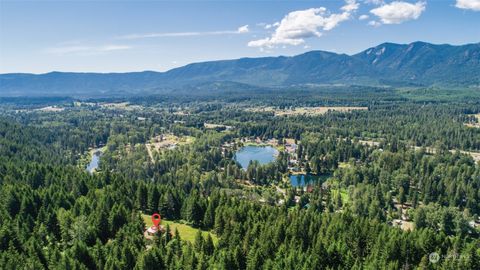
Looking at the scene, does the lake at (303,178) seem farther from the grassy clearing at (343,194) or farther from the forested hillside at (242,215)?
the grassy clearing at (343,194)

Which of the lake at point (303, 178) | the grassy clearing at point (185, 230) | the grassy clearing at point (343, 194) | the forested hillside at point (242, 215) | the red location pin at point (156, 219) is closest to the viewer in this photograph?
the forested hillside at point (242, 215)

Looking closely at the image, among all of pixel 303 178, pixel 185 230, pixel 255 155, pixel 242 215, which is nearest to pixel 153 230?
pixel 185 230

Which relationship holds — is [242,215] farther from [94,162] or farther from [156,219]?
A: [94,162]

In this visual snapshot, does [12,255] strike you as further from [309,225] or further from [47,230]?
[309,225]

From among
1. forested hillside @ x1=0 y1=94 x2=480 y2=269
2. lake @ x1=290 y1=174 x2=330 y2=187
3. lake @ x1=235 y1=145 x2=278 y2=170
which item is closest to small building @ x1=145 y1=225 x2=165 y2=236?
forested hillside @ x1=0 y1=94 x2=480 y2=269

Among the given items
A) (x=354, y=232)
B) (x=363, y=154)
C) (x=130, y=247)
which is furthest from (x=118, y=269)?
(x=363, y=154)

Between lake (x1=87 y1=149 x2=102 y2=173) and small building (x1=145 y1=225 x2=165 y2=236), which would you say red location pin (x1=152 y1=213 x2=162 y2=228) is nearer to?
small building (x1=145 y1=225 x2=165 y2=236)

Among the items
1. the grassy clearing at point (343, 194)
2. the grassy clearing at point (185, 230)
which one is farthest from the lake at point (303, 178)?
the grassy clearing at point (185, 230)
